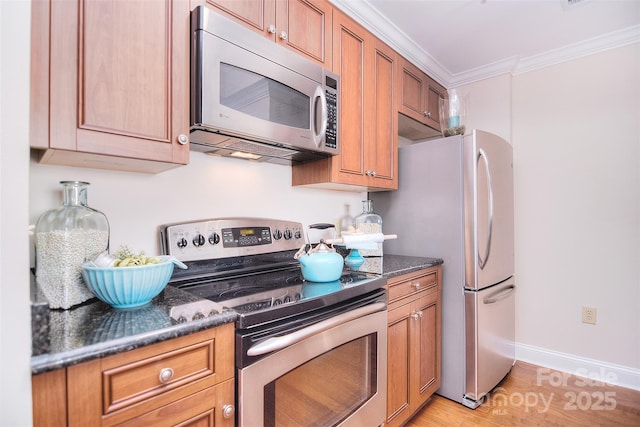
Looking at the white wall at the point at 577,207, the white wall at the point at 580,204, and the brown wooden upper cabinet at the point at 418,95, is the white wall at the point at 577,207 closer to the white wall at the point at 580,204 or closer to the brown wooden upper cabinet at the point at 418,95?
the white wall at the point at 580,204

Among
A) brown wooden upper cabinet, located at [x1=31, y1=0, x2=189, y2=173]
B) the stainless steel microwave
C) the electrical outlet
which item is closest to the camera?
brown wooden upper cabinet, located at [x1=31, y1=0, x2=189, y2=173]

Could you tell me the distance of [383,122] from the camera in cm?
205

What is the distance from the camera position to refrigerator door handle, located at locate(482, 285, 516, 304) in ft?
6.52

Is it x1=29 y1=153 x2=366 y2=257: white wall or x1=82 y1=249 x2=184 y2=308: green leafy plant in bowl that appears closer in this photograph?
x1=82 y1=249 x2=184 y2=308: green leafy plant in bowl

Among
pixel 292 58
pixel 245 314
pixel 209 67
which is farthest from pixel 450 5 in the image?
pixel 245 314

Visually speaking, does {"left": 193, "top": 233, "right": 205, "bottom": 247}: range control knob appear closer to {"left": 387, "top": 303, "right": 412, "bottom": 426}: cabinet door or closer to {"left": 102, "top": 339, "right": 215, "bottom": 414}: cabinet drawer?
{"left": 102, "top": 339, "right": 215, "bottom": 414}: cabinet drawer

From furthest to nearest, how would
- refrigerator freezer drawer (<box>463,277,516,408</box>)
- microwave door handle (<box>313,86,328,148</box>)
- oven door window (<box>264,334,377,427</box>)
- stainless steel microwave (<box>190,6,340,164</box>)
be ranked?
1. refrigerator freezer drawer (<box>463,277,516,408</box>)
2. microwave door handle (<box>313,86,328,148</box>)
3. stainless steel microwave (<box>190,6,340,164</box>)
4. oven door window (<box>264,334,377,427</box>)

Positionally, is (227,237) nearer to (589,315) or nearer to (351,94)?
(351,94)

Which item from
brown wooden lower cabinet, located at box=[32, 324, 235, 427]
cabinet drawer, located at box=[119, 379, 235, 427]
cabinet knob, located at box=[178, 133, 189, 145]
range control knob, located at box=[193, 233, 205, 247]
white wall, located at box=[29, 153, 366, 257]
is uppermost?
cabinet knob, located at box=[178, 133, 189, 145]

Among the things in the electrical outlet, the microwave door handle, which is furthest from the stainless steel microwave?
the electrical outlet

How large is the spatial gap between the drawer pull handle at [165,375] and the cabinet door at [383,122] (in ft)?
4.80

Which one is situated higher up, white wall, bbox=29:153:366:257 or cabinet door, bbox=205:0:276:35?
cabinet door, bbox=205:0:276:35

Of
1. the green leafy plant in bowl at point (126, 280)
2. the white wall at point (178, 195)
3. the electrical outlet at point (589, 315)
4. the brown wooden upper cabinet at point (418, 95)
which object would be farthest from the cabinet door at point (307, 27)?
the electrical outlet at point (589, 315)

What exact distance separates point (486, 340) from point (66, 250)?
2192mm
